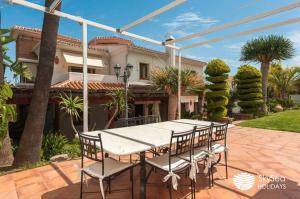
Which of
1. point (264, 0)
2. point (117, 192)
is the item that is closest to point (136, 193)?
point (117, 192)

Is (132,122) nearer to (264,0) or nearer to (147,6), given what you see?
(147,6)

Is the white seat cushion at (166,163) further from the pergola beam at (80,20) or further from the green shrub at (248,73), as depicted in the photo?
the green shrub at (248,73)

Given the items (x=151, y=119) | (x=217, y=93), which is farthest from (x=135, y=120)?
(x=217, y=93)

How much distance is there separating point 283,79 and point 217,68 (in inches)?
520

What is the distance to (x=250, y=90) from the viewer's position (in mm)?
17031

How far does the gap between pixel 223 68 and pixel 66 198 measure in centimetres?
1376

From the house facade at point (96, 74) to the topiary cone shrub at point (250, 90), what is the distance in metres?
4.51

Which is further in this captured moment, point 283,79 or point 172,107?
point 283,79

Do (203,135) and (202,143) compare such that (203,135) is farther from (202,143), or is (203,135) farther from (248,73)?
(248,73)

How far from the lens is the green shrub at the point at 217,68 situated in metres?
15.1

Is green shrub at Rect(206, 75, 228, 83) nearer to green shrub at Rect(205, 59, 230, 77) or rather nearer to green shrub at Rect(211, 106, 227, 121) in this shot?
green shrub at Rect(205, 59, 230, 77)

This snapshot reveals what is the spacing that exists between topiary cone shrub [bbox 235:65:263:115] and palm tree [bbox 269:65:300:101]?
8.57 m

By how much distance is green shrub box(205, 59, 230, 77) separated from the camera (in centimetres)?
1511

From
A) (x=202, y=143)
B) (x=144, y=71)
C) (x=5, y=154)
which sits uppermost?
(x=144, y=71)
